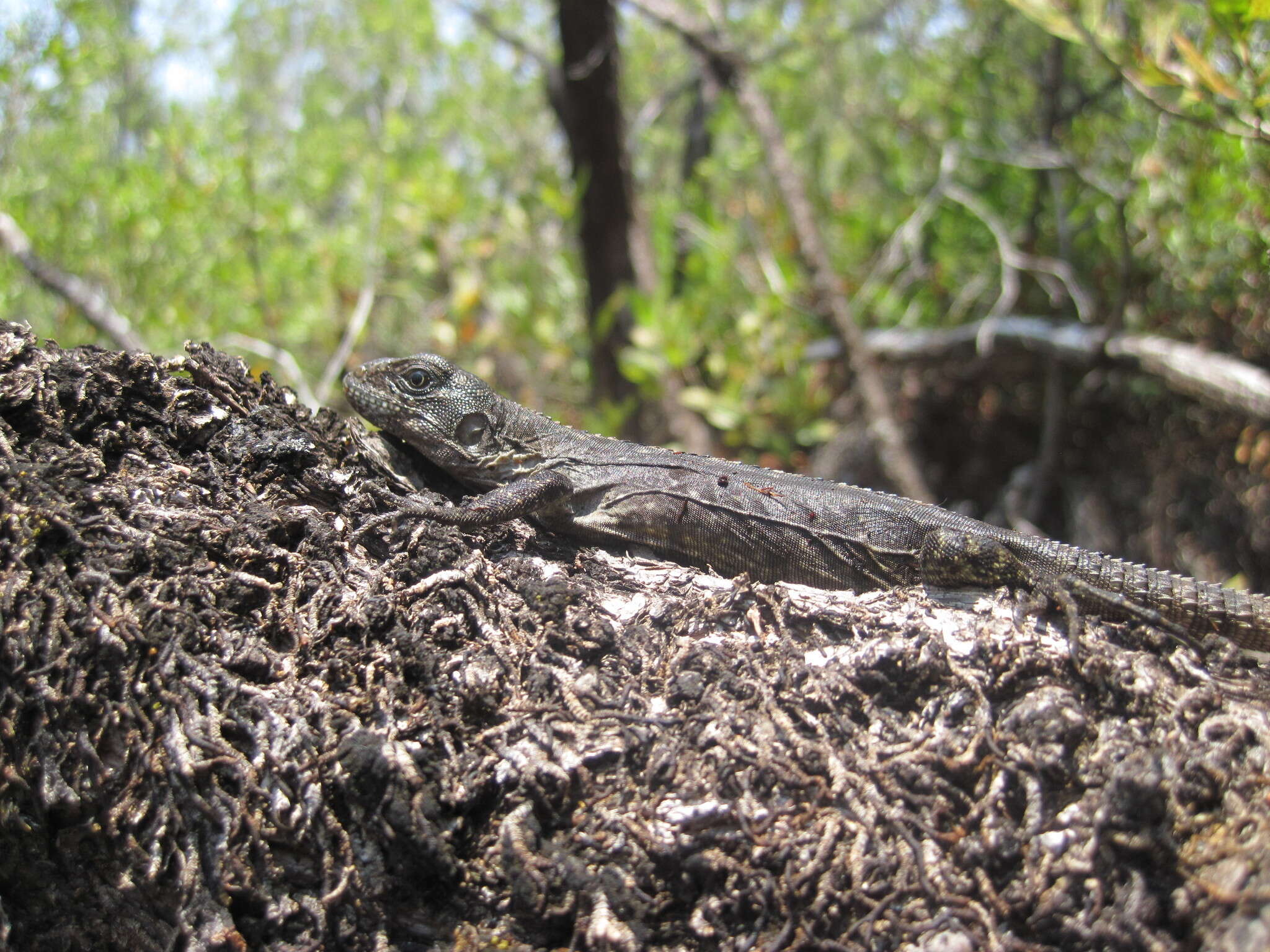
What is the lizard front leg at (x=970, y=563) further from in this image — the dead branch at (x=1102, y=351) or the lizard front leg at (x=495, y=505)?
the dead branch at (x=1102, y=351)

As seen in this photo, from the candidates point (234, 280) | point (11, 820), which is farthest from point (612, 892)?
point (234, 280)

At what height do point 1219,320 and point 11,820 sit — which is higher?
point 1219,320

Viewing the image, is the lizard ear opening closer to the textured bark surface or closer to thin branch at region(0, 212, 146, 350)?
the textured bark surface

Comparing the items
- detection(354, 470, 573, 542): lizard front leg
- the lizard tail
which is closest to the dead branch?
the lizard tail

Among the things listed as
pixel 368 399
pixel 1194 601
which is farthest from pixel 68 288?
pixel 1194 601

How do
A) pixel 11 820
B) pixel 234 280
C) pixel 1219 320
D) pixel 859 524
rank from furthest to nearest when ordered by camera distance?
1. pixel 234 280
2. pixel 1219 320
3. pixel 859 524
4. pixel 11 820

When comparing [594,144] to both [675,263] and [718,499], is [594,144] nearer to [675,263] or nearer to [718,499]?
[675,263]

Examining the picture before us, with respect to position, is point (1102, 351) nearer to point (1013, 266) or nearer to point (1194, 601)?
point (1013, 266)
